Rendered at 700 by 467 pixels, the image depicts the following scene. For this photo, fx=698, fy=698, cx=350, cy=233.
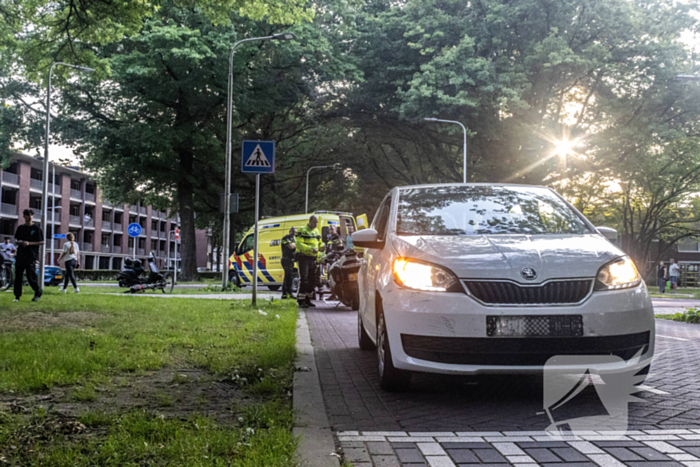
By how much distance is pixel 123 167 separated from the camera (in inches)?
1175

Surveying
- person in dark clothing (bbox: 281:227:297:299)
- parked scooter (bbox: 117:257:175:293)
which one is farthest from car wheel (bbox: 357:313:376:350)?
parked scooter (bbox: 117:257:175:293)

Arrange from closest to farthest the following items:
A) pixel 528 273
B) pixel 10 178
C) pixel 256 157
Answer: pixel 528 273 → pixel 256 157 → pixel 10 178

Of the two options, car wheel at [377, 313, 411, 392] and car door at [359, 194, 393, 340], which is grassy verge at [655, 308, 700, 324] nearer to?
car door at [359, 194, 393, 340]

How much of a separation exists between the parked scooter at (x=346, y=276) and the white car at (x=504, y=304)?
270 inches

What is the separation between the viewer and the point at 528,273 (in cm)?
474

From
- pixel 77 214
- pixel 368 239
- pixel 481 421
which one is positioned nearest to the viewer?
pixel 481 421

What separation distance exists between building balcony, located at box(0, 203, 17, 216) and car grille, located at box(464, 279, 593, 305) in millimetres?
62515

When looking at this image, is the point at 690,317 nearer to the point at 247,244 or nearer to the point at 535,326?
the point at 535,326

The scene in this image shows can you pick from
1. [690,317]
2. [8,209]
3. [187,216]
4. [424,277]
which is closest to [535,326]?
[424,277]

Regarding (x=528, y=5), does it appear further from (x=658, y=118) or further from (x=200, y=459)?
(x=200, y=459)

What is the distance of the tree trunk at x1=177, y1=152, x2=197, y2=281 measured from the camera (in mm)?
31812

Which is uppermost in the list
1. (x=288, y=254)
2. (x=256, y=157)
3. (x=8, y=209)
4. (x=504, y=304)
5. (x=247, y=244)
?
(x=8, y=209)

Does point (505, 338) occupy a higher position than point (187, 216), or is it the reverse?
point (187, 216)

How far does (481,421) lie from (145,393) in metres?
2.33
